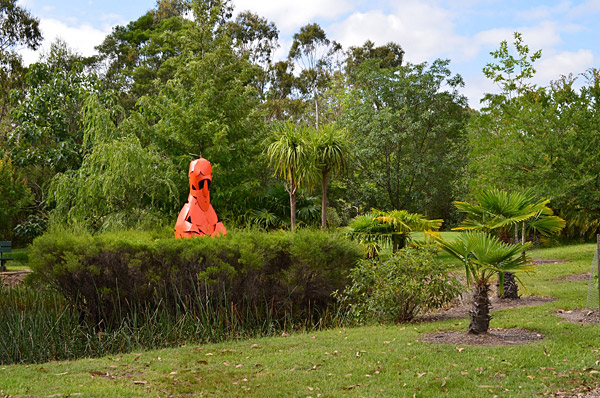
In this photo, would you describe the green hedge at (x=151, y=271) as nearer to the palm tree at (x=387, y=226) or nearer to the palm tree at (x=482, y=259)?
the palm tree at (x=482, y=259)

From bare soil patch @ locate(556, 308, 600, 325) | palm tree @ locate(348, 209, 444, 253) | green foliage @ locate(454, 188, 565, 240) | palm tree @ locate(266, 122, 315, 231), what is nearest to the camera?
bare soil patch @ locate(556, 308, 600, 325)

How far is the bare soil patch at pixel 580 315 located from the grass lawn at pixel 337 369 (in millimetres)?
284

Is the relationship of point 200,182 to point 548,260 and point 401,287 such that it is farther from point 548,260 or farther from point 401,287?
point 548,260

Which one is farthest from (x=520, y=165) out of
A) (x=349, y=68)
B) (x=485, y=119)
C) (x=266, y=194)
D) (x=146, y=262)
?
(x=349, y=68)

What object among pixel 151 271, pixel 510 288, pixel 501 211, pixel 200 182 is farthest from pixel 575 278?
pixel 151 271

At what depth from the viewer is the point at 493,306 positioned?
9.41 meters

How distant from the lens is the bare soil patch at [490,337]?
265 inches

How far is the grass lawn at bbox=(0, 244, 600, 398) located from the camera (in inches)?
208

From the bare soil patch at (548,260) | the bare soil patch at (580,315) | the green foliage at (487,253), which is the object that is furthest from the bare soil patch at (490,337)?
the bare soil patch at (548,260)

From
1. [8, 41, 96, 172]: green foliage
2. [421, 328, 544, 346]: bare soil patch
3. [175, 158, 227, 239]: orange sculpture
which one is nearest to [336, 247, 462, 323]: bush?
[421, 328, 544, 346]: bare soil patch

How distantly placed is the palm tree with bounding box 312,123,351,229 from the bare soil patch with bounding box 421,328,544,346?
682 centimetres

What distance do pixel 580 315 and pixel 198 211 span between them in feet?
23.8

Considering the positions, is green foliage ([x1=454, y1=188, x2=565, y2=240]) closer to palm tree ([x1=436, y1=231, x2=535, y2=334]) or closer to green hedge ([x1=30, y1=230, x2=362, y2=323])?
palm tree ([x1=436, y1=231, x2=535, y2=334])

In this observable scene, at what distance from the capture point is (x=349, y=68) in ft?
125
